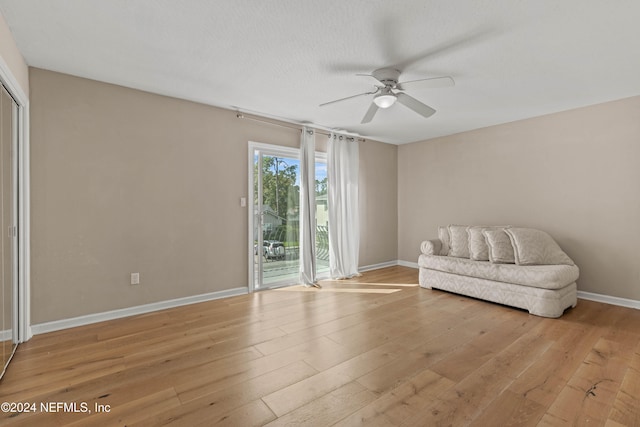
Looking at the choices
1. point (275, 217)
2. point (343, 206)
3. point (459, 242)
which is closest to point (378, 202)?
point (343, 206)

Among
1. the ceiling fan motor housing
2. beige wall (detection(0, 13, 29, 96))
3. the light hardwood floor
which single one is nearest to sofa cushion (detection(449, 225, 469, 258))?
the light hardwood floor

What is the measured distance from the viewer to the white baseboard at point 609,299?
11.7 ft

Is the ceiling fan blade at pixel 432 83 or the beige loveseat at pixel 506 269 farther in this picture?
the beige loveseat at pixel 506 269

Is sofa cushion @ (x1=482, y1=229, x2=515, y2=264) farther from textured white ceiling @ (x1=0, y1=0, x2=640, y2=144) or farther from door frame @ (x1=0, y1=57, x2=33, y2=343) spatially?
door frame @ (x1=0, y1=57, x2=33, y2=343)

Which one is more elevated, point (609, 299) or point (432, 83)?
point (432, 83)

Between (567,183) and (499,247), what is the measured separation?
1.35 m

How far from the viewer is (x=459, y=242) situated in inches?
176

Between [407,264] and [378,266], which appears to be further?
[407,264]

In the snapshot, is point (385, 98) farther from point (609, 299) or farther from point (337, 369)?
point (609, 299)

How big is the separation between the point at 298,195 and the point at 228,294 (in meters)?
1.82

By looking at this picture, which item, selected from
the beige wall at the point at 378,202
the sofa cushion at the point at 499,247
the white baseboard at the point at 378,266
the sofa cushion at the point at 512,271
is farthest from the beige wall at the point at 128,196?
the sofa cushion at the point at 499,247

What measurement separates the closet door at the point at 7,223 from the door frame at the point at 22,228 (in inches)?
2.5

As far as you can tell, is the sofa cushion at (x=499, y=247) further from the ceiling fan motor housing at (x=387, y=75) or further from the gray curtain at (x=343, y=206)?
the ceiling fan motor housing at (x=387, y=75)

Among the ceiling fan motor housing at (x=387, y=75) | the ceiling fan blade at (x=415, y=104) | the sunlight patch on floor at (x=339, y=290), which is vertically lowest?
the sunlight patch on floor at (x=339, y=290)
